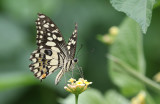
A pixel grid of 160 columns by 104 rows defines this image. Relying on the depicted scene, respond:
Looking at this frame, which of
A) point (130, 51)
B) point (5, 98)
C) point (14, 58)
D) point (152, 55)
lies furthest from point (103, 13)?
point (130, 51)

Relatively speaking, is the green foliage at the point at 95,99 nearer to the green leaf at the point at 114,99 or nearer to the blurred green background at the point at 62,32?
the green leaf at the point at 114,99

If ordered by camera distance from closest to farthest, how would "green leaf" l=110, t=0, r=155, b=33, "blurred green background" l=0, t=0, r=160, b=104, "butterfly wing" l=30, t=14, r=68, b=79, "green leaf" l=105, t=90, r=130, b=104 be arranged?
"green leaf" l=110, t=0, r=155, b=33 < "butterfly wing" l=30, t=14, r=68, b=79 < "green leaf" l=105, t=90, r=130, b=104 < "blurred green background" l=0, t=0, r=160, b=104

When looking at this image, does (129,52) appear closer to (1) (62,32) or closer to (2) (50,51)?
(2) (50,51)

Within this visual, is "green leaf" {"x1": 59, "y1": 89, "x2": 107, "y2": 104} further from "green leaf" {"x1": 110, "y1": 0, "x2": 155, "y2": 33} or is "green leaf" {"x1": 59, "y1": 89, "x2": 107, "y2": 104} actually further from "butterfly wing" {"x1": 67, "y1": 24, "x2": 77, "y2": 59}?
"green leaf" {"x1": 110, "y1": 0, "x2": 155, "y2": 33}

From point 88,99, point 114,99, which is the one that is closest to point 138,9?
point 88,99

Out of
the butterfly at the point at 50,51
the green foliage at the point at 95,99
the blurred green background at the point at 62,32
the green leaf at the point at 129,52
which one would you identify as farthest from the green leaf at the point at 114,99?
the blurred green background at the point at 62,32

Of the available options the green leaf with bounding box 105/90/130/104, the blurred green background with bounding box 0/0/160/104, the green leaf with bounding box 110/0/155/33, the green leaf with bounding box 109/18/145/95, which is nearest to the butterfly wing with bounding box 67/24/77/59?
the green leaf with bounding box 109/18/145/95

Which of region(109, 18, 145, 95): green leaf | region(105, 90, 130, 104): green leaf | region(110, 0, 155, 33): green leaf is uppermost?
region(110, 0, 155, 33): green leaf

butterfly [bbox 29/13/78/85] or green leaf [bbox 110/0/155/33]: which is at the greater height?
green leaf [bbox 110/0/155/33]
